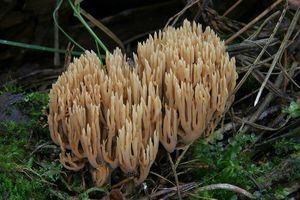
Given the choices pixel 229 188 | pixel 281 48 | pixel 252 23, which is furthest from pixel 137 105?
pixel 252 23

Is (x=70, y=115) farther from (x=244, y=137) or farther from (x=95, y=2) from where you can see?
(x=95, y=2)

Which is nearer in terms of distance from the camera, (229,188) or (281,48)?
(229,188)

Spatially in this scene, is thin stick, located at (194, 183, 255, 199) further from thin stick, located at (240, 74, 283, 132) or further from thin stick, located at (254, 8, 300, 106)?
thin stick, located at (254, 8, 300, 106)

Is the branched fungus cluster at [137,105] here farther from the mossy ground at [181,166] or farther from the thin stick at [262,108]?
the thin stick at [262,108]

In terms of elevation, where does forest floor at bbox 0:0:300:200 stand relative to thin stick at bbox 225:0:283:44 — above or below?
below

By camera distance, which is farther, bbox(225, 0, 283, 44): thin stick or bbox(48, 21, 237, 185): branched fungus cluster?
bbox(225, 0, 283, 44): thin stick

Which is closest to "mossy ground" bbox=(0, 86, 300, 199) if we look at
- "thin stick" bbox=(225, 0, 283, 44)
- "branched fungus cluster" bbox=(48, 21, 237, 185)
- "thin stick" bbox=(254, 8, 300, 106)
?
"branched fungus cluster" bbox=(48, 21, 237, 185)

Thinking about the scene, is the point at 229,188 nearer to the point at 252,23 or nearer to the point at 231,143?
the point at 231,143

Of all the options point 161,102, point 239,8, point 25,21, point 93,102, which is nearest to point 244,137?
point 161,102

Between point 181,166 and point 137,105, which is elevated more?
point 137,105
